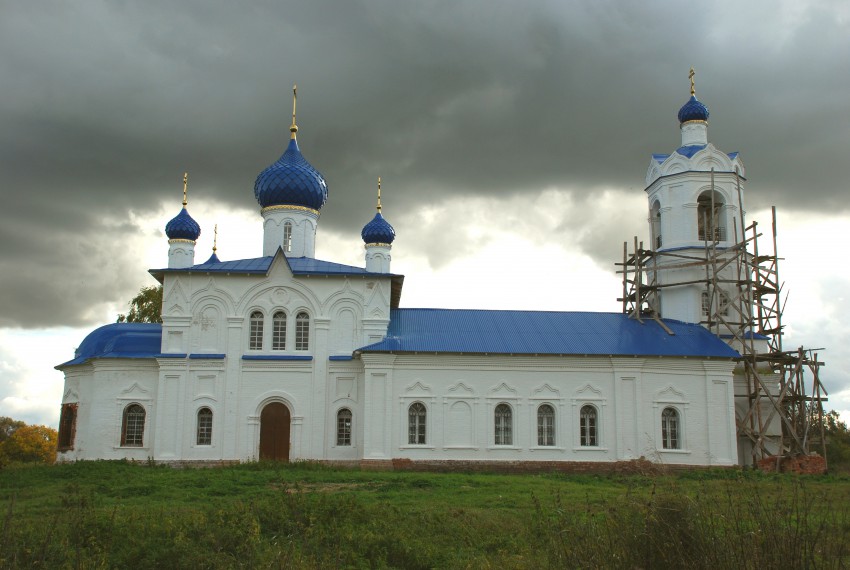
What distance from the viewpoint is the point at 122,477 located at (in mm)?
19281

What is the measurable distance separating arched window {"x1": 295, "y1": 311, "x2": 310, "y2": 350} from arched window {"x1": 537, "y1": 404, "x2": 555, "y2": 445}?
7.19m

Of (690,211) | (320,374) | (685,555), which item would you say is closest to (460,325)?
(320,374)

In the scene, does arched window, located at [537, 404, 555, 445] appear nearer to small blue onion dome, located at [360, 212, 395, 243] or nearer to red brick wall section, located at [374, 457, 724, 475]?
red brick wall section, located at [374, 457, 724, 475]

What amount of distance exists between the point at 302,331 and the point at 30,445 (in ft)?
82.9

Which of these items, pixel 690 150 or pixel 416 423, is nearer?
pixel 416 423

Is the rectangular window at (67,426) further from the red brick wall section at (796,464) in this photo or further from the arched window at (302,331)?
the red brick wall section at (796,464)

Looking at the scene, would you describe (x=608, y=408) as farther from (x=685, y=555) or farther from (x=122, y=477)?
(x=685, y=555)

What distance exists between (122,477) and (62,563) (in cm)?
994

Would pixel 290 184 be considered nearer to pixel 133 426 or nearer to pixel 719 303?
pixel 133 426

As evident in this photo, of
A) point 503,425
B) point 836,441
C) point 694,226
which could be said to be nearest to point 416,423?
point 503,425

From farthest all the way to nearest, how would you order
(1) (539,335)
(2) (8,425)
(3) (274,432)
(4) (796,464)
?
1. (2) (8,425)
2. (1) (539,335)
3. (4) (796,464)
4. (3) (274,432)

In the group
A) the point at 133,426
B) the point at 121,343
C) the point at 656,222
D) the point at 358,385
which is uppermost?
the point at 656,222

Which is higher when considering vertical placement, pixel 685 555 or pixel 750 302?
pixel 750 302

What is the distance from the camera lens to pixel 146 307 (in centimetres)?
4084
